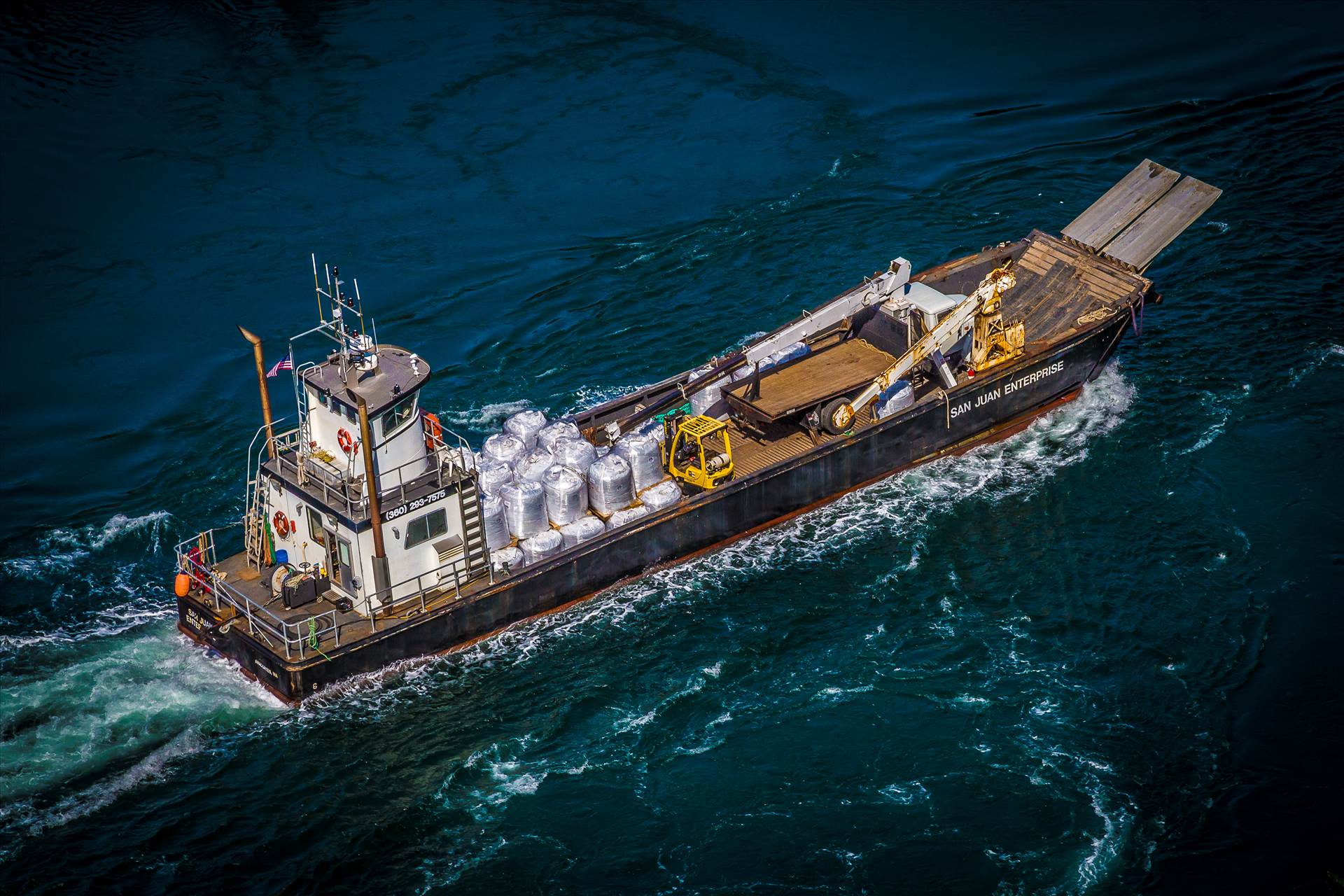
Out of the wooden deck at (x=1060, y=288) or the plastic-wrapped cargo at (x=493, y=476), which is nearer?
the plastic-wrapped cargo at (x=493, y=476)

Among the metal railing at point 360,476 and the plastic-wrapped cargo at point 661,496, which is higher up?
the metal railing at point 360,476

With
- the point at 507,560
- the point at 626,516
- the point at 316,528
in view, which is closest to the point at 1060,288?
the point at 626,516

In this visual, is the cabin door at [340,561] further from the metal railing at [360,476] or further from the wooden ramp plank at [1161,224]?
the wooden ramp plank at [1161,224]

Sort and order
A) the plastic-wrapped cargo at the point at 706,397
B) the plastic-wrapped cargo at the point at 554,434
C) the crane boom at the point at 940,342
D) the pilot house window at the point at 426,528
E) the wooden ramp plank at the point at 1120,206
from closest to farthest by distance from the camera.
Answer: the pilot house window at the point at 426,528 → the plastic-wrapped cargo at the point at 554,434 → the crane boom at the point at 940,342 → the plastic-wrapped cargo at the point at 706,397 → the wooden ramp plank at the point at 1120,206

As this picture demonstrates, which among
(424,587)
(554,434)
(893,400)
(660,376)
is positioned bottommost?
(424,587)

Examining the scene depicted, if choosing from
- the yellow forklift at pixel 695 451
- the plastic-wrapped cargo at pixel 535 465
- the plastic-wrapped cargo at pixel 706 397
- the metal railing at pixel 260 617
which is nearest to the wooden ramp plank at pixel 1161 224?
the plastic-wrapped cargo at pixel 706 397

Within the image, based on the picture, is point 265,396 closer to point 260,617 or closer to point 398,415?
point 398,415

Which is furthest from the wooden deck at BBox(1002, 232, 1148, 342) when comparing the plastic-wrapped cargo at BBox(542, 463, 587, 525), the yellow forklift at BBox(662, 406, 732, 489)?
the plastic-wrapped cargo at BBox(542, 463, 587, 525)
